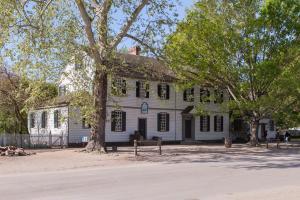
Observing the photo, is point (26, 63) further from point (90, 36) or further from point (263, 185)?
point (263, 185)

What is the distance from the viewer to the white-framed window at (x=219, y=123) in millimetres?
47656

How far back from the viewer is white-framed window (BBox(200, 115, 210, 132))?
46.1m

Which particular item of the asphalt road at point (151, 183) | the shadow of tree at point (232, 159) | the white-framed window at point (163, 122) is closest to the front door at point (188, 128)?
the white-framed window at point (163, 122)

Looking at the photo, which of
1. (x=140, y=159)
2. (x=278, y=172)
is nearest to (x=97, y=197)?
(x=278, y=172)

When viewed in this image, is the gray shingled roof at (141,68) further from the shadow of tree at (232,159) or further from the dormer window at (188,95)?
the shadow of tree at (232,159)

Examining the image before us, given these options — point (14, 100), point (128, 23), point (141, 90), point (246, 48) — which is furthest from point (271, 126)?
point (128, 23)

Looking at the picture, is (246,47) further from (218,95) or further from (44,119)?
(44,119)

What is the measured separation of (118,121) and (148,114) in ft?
10.8

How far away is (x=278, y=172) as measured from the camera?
18.4 m

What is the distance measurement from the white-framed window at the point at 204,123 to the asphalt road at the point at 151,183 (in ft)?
85.9

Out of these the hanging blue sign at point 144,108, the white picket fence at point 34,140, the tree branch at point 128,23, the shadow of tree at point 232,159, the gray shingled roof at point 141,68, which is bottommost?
the shadow of tree at point 232,159

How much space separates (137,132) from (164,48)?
12381 mm

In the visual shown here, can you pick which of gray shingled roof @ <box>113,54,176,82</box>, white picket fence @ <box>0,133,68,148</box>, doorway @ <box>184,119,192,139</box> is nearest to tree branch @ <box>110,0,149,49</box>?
gray shingled roof @ <box>113,54,176,82</box>

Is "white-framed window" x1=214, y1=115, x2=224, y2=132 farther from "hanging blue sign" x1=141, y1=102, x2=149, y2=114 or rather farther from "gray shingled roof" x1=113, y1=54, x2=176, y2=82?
"hanging blue sign" x1=141, y1=102, x2=149, y2=114
